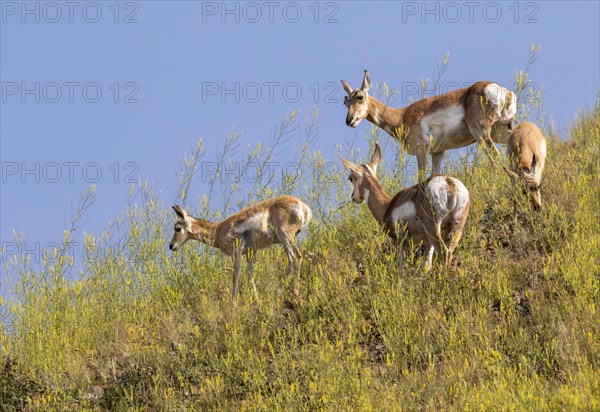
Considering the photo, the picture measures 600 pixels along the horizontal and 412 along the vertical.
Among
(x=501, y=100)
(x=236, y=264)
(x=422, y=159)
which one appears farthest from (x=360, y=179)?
(x=501, y=100)

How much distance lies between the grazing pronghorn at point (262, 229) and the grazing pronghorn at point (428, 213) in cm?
104

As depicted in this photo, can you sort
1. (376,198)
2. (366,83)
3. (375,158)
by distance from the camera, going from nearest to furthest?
1. (376,198)
2. (375,158)
3. (366,83)

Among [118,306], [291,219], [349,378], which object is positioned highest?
[291,219]

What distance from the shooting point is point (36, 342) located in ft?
47.9

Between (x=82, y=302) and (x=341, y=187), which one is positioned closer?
(x=82, y=302)

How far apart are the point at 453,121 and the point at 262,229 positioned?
12.9 ft

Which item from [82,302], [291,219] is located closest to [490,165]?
[291,219]

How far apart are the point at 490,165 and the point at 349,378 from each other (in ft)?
18.1

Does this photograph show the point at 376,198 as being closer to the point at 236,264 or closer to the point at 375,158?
the point at 375,158

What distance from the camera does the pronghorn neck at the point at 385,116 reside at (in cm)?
1828

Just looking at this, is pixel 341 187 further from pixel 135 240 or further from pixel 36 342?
pixel 36 342

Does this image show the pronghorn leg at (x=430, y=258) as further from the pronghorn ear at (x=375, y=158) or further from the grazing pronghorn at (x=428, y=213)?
the pronghorn ear at (x=375, y=158)

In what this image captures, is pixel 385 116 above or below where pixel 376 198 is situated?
above

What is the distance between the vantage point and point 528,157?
15.2m
